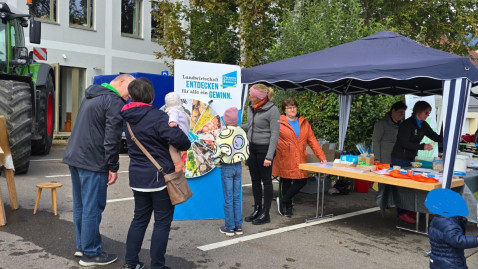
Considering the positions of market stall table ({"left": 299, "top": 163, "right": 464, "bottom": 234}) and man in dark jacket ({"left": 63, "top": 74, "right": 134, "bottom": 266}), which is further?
market stall table ({"left": 299, "top": 163, "right": 464, "bottom": 234})

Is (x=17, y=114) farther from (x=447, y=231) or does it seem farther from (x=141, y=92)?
(x=447, y=231)

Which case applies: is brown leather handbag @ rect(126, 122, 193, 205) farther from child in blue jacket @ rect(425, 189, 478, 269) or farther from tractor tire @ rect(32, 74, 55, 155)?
tractor tire @ rect(32, 74, 55, 155)

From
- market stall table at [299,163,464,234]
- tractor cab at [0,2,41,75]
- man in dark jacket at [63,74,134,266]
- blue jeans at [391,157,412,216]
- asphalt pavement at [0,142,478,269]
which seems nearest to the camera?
man in dark jacket at [63,74,134,266]

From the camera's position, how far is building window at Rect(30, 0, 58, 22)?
623 inches

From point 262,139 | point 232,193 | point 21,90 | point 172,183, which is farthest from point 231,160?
point 21,90

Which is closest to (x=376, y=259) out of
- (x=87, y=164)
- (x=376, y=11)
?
(x=87, y=164)

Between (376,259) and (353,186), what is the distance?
3.93 m

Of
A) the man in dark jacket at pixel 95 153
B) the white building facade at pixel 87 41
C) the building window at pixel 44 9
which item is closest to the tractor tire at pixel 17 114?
the man in dark jacket at pixel 95 153

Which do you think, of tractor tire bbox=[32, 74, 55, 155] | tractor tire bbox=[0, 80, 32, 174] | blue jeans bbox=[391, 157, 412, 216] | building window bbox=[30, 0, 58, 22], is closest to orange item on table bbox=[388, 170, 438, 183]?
blue jeans bbox=[391, 157, 412, 216]

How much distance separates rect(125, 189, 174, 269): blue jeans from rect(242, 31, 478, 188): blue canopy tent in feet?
10.1

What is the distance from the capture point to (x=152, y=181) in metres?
3.47

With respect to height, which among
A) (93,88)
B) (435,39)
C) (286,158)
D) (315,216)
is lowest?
(315,216)

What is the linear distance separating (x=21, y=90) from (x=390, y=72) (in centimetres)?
584

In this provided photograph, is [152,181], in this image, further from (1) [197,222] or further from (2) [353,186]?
(2) [353,186]
